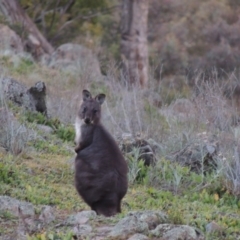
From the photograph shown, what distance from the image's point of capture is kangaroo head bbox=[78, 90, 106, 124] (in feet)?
29.7

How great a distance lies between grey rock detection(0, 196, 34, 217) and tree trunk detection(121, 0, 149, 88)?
50.4 ft

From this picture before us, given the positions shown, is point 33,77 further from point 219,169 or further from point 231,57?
point 231,57

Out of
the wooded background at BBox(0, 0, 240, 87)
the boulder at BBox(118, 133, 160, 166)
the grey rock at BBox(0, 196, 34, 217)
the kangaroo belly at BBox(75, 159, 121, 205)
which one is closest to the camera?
the grey rock at BBox(0, 196, 34, 217)

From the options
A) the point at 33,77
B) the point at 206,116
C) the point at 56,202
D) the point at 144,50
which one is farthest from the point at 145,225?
the point at 144,50

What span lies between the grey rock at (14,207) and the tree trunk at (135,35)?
15.4 m

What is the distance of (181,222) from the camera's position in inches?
287

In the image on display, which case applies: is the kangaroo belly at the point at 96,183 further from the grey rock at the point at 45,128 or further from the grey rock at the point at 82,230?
the grey rock at the point at 45,128

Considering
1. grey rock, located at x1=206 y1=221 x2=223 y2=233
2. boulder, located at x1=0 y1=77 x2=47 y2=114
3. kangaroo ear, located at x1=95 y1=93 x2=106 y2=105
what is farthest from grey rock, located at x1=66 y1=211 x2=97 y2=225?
boulder, located at x1=0 y1=77 x2=47 y2=114

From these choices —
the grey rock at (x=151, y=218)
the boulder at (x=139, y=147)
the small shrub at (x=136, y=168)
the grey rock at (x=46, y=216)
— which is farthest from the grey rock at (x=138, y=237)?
the boulder at (x=139, y=147)

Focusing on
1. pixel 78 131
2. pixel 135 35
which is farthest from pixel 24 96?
pixel 135 35

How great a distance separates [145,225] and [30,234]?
3.34 ft

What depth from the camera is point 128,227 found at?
680cm

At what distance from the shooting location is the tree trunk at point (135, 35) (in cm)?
2323

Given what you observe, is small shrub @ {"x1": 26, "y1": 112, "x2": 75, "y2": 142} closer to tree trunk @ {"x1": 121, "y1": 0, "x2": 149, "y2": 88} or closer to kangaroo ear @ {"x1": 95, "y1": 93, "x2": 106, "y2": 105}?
kangaroo ear @ {"x1": 95, "y1": 93, "x2": 106, "y2": 105}
